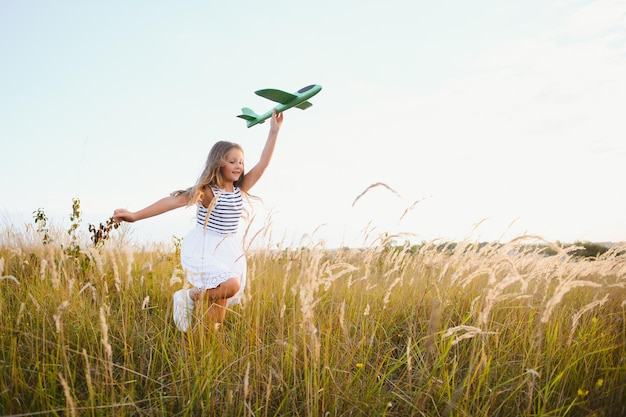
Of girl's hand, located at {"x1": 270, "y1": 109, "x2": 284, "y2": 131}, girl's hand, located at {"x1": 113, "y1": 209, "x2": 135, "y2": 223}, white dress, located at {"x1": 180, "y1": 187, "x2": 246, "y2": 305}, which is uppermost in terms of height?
girl's hand, located at {"x1": 270, "y1": 109, "x2": 284, "y2": 131}

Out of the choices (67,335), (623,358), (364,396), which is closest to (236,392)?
(364,396)

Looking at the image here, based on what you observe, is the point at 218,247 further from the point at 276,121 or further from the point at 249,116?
the point at 249,116

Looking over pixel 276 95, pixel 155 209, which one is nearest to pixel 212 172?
pixel 155 209

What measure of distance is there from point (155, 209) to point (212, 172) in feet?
1.85

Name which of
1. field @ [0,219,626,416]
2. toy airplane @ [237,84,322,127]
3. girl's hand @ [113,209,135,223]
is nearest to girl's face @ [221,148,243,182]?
toy airplane @ [237,84,322,127]

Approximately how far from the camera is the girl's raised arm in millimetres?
3148

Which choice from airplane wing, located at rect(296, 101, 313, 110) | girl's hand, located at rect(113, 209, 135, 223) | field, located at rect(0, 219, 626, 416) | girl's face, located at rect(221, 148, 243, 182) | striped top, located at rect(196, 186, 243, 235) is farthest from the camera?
airplane wing, located at rect(296, 101, 313, 110)

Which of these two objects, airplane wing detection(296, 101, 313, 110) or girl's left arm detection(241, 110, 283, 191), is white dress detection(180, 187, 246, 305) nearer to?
girl's left arm detection(241, 110, 283, 191)

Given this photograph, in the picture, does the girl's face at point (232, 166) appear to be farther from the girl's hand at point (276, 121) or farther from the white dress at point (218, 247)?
the girl's hand at point (276, 121)

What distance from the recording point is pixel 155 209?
10.9ft

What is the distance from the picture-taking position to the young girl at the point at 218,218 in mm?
3020

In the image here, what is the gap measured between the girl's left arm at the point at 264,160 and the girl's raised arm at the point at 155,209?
0.58 metres

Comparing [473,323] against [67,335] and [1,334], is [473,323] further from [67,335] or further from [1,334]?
[1,334]

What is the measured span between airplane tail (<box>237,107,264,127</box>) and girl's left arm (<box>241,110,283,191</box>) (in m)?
0.74
